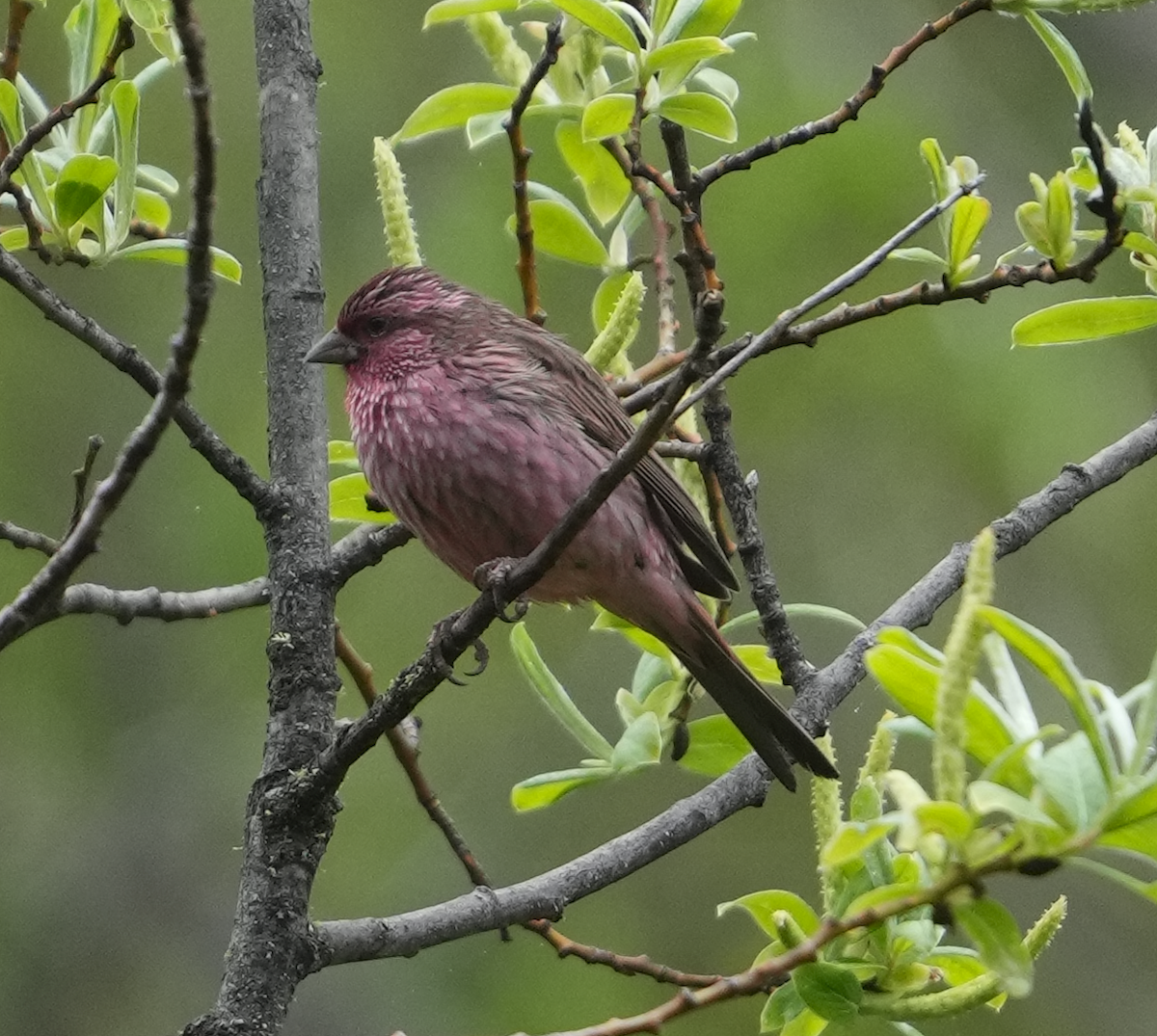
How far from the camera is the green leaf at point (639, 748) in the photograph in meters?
3.51

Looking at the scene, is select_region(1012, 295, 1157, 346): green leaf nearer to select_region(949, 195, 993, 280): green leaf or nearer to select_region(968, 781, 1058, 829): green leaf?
select_region(949, 195, 993, 280): green leaf

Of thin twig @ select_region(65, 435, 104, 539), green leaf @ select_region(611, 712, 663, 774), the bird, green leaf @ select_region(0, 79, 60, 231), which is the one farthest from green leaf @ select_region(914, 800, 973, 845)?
green leaf @ select_region(0, 79, 60, 231)

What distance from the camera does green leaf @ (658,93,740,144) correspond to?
3.51 m

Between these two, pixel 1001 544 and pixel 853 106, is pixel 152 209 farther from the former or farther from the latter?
pixel 1001 544

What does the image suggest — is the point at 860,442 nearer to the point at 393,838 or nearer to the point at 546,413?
the point at 393,838

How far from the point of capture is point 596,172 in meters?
4.23

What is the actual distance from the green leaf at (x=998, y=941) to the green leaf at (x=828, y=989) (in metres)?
0.38

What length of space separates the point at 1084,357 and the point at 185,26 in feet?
21.4

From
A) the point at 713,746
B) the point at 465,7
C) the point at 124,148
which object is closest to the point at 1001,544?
the point at 713,746

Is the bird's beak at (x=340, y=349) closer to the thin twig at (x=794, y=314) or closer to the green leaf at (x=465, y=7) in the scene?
the green leaf at (x=465, y=7)

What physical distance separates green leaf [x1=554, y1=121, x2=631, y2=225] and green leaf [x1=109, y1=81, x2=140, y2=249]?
44.6 inches

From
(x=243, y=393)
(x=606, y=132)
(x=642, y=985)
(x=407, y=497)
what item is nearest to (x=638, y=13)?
(x=606, y=132)

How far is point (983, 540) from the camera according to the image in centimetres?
192

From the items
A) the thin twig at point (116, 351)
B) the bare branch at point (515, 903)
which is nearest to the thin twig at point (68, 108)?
the thin twig at point (116, 351)
